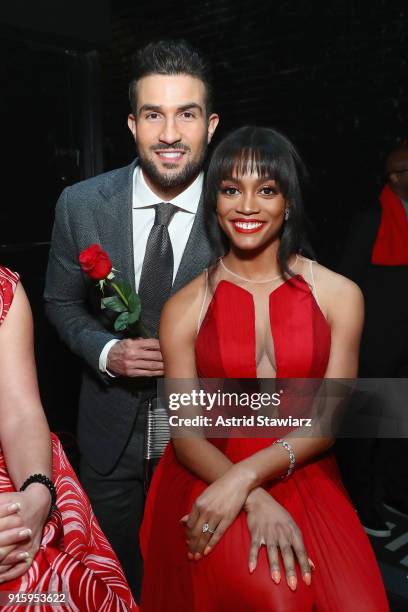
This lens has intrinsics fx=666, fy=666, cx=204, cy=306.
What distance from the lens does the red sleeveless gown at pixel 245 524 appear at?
154cm

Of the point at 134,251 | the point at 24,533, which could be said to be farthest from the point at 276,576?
the point at 134,251

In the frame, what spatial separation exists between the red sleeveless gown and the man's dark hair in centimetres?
62

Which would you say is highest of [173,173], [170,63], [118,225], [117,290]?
[170,63]

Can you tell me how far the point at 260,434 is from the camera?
181 centimetres

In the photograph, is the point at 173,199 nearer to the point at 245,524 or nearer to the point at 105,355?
the point at 105,355

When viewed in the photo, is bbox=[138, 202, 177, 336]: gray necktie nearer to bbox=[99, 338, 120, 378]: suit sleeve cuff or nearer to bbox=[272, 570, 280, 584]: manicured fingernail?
bbox=[99, 338, 120, 378]: suit sleeve cuff

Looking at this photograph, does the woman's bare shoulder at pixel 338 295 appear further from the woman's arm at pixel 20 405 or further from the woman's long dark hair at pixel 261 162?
the woman's arm at pixel 20 405

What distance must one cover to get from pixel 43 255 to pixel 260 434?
2229mm

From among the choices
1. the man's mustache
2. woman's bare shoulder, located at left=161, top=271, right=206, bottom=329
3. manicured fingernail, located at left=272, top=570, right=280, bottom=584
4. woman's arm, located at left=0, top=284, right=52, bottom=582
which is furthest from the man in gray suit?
manicured fingernail, located at left=272, top=570, right=280, bottom=584

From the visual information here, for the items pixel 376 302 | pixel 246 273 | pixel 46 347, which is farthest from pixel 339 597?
pixel 46 347

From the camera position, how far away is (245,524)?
5.29 feet

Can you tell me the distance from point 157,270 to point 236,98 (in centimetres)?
274

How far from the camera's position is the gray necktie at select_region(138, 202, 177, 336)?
2072 mm

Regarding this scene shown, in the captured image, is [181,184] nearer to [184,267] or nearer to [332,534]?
[184,267]
